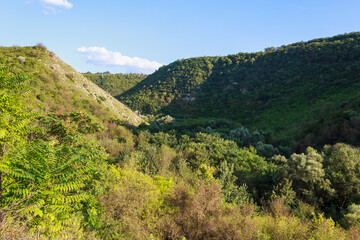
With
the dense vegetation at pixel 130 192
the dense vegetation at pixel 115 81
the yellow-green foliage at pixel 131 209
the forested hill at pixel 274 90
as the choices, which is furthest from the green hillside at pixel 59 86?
the dense vegetation at pixel 115 81

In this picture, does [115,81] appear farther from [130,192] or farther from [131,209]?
[131,209]

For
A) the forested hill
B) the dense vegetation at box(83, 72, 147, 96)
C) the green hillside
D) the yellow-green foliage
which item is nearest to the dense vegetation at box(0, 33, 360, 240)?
the yellow-green foliage

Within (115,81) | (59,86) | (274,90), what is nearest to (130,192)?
(59,86)

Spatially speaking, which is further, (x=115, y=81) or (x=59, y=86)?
(x=115, y=81)

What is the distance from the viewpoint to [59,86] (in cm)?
3325

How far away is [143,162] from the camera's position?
60.3ft

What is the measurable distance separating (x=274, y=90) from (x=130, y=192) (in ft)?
180

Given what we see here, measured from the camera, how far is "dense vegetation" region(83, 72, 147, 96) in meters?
91.9

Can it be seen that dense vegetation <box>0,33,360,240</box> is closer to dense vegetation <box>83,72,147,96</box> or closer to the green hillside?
the green hillside

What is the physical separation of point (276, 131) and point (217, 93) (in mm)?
33262

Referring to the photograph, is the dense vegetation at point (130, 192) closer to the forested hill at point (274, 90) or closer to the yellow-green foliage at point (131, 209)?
the yellow-green foliage at point (131, 209)

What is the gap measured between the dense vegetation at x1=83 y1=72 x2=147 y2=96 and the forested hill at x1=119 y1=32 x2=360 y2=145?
60.2ft

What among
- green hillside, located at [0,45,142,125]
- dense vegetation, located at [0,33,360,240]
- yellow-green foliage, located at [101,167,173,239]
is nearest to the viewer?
dense vegetation, located at [0,33,360,240]

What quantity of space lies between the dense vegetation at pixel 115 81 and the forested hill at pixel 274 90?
60.2ft
